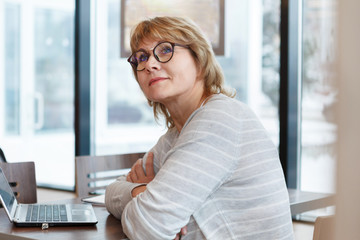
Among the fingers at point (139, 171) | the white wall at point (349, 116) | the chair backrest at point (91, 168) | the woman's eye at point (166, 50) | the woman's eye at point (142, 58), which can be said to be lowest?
the chair backrest at point (91, 168)

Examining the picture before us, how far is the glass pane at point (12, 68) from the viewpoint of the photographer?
15.6 ft

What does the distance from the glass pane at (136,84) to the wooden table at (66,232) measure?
2118 millimetres

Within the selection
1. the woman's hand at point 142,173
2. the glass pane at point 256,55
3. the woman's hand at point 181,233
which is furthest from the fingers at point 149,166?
the glass pane at point 256,55

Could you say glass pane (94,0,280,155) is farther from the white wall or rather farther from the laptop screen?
the white wall

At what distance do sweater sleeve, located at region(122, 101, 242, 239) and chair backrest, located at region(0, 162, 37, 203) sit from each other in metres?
0.86

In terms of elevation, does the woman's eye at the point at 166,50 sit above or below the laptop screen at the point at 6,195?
above

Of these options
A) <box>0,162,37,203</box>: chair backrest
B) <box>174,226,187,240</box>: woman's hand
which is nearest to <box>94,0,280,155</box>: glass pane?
<box>0,162,37,203</box>: chair backrest

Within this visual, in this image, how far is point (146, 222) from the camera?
48.9 inches

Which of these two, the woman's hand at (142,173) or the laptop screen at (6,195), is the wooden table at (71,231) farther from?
the woman's hand at (142,173)

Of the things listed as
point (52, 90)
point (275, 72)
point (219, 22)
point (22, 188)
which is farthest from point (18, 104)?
point (22, 188)

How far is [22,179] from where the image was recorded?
2053 millimetres

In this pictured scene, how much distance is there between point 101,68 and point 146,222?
10.4 ft

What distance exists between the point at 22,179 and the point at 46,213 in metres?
0.57

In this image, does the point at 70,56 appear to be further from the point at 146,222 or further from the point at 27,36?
the point at 146,222
